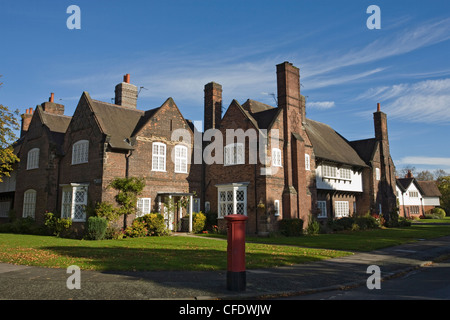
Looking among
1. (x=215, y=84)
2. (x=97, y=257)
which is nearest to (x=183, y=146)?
(x=215, y=84)

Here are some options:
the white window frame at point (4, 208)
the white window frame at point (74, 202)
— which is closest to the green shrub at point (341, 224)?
the white window frame at point (74, 202)

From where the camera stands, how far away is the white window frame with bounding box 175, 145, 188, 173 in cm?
2648

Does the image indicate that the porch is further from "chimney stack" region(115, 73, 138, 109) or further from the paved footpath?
the paved footpath

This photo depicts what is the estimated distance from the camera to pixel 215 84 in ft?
94.2

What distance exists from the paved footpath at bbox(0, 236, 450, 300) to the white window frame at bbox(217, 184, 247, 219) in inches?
472

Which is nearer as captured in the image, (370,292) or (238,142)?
(370,292)

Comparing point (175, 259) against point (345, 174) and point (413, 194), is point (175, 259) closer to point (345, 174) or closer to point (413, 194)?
point (345, 174)

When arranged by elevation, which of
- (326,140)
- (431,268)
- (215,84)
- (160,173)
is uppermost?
(215,84)

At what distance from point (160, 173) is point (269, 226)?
8.63 m

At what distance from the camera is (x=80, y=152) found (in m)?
24.5

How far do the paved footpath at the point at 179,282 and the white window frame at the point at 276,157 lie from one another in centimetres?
1246

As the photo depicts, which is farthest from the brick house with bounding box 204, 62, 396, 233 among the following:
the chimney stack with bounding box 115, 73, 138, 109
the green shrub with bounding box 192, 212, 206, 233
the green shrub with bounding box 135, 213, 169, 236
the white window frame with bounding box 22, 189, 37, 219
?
the white window frame with bounding box 22, 189, 37, 219

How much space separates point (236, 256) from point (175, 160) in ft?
60.4
